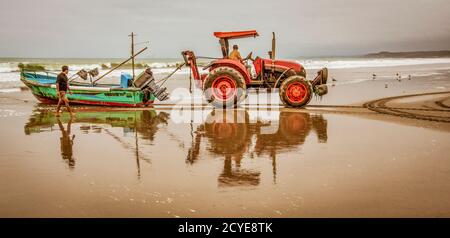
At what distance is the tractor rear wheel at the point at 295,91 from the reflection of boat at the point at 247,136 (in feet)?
3.93

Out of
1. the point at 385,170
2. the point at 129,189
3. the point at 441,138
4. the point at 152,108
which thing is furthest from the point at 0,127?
the point at 441,138

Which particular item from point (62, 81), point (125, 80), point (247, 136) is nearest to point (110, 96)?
point (125, 80)

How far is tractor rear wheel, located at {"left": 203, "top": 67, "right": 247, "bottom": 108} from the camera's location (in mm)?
11812

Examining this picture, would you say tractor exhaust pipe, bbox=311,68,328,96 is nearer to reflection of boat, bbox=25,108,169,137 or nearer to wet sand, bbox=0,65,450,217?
wet sand, bbox=0,65,450,217

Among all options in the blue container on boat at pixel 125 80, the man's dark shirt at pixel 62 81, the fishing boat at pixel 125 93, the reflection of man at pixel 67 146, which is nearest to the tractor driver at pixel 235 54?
the fishing boat at pixel 125 93

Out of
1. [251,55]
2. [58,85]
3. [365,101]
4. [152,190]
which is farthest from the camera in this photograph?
[365,101]

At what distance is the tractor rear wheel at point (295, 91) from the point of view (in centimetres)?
1164

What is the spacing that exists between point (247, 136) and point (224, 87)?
15.1 ft

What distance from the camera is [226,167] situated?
542cm

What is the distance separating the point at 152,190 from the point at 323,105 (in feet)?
29.9

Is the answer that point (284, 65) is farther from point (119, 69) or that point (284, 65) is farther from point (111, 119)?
point (119, 69)

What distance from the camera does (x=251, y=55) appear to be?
39.4 ft

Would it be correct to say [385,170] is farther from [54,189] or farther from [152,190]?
[54,189]

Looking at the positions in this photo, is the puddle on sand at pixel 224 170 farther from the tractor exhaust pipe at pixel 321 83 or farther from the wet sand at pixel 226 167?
the tractor exhaust pipe at pixel 321 83
